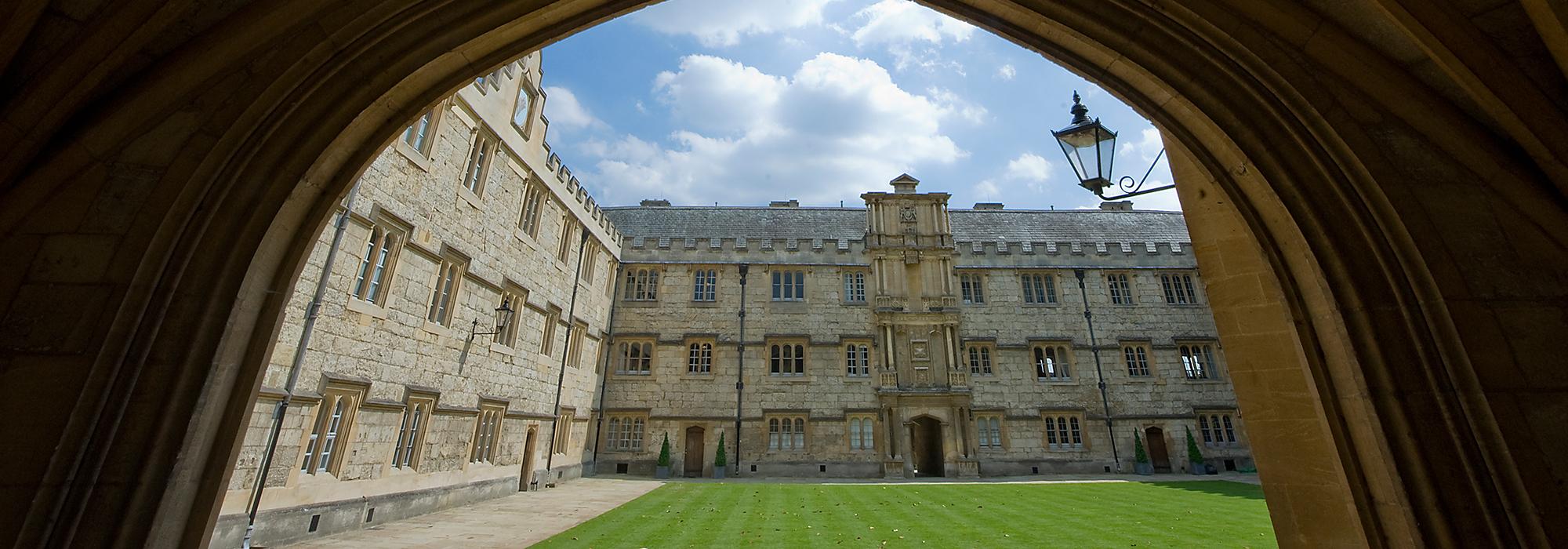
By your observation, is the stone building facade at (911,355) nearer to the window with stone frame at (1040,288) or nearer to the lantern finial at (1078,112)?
the window with stone frame at (1040,288)

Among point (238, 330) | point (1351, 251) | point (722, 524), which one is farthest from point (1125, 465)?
point (238, 330)

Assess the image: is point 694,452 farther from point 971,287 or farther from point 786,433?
point 971,287

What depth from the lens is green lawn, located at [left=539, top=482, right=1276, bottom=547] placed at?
7.73 metres

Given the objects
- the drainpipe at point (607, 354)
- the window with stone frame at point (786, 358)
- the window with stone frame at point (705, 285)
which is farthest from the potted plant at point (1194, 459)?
the drainpipe at point (607, 354)

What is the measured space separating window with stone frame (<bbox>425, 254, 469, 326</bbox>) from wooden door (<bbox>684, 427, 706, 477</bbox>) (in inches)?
416

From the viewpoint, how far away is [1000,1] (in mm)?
3109

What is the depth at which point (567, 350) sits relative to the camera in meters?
17.1

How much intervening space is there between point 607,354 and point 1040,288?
17.1m

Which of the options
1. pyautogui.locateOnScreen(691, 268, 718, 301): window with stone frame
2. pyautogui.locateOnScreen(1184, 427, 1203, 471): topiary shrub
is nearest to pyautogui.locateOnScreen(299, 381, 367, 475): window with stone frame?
pyautogui.locateOnScreen(691, 268, 718, 301): window with stone frame

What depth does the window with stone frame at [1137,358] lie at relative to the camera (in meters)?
21.0

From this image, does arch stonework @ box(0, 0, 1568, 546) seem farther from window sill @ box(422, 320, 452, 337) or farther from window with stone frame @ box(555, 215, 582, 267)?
window with stone frame @ box(555, 215, 582, 267)

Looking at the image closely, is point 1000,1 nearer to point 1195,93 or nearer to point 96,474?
point 1195,93

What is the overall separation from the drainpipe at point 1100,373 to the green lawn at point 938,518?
513cm

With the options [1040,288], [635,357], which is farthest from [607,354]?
[1040,288]
